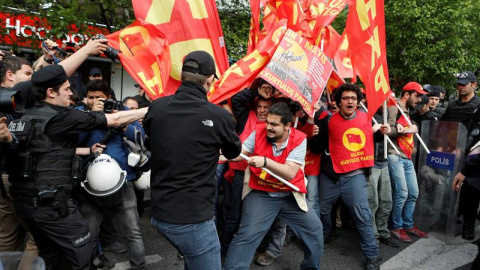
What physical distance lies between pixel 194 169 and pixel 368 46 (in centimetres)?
250

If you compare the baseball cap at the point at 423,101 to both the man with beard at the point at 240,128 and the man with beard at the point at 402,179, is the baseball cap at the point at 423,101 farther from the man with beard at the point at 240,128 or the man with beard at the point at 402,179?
the man with beard at the point at 240,128

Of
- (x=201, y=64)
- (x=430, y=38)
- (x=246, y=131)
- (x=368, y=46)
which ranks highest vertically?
(x=430, y=38)

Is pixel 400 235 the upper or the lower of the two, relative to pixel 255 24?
lower

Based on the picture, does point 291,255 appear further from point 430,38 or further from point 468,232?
point 430,38

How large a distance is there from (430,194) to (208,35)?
3477 mm

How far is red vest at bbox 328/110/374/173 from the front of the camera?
12.8 feet

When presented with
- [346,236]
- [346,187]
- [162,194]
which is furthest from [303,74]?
[346,236]

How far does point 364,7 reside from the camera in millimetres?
3875

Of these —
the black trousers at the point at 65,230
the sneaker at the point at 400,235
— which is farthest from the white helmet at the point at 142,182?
the sneaker at the point at 400,235

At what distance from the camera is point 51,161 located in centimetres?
271

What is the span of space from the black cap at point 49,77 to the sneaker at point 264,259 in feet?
8.53

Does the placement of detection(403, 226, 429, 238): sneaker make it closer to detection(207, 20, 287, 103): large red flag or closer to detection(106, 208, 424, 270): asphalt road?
detection(106, 208, 424, 270): asphalt road

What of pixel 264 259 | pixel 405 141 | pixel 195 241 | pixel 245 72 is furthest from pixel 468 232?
pixel 195 241

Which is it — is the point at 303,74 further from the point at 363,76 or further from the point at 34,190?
the point at 34,190
